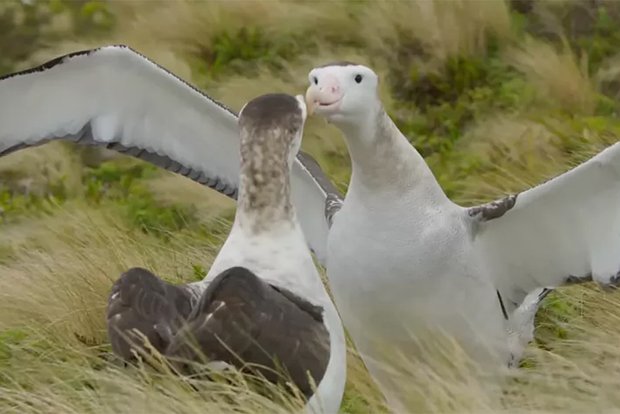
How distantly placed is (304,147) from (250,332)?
4.70 metres

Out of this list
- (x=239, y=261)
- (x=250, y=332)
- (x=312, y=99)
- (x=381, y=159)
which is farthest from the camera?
(x=381, y=159)

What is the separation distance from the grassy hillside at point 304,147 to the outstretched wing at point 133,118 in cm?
51

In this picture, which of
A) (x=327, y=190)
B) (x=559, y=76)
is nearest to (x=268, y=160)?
(x=327, y=190)

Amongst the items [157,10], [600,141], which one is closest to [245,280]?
[600,141]

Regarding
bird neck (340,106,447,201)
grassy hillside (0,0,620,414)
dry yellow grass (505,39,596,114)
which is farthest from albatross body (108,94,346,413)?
dry yellow grass (505,39,596,114)

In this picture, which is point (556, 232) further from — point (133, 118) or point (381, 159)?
point (133, 118)

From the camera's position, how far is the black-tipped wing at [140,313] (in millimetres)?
3479

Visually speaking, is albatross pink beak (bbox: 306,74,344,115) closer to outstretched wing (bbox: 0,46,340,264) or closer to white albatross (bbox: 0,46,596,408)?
white albatross (bbox: 0,46,596,408)

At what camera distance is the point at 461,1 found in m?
9.20

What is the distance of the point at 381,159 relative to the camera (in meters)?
4.40

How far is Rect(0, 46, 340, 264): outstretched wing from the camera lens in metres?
4.89

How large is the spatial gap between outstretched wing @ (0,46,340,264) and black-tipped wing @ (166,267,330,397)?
1.56 metres

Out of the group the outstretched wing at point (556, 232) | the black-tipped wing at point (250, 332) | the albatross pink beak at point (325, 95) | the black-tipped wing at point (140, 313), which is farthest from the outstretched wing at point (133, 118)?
the black-tipped wing at point (250, 332)

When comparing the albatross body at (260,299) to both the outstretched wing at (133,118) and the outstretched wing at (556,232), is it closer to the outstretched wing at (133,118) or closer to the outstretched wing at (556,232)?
the outstretched wing at (556,232)
